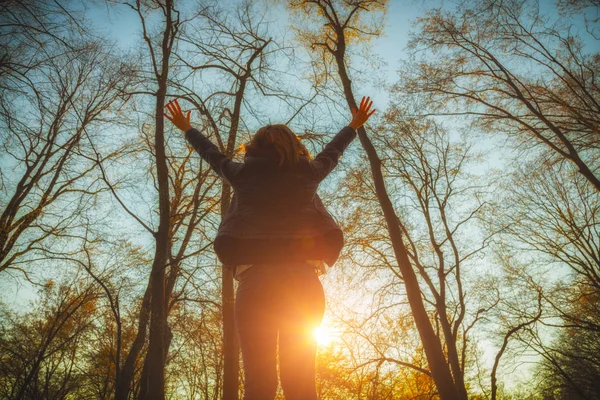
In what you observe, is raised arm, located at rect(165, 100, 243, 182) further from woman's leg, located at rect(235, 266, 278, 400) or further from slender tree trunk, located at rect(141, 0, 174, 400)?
slender tree trunk, located at rect(141, 0, 174, 400)

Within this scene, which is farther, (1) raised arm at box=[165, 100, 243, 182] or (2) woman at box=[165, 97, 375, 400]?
(1) raised arm at box=[165, 100, 243, 182]

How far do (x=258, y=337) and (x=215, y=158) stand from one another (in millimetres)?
1016

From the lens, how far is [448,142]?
1062 centimetres

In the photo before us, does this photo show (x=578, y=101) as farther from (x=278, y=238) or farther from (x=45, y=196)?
(x=45, y=196)

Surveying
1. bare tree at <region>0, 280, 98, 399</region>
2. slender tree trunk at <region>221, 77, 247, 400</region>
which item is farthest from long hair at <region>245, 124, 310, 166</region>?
slender tree trunk at <region>221, 77, 247, 400</region>

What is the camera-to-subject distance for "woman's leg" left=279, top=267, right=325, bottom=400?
132 cm

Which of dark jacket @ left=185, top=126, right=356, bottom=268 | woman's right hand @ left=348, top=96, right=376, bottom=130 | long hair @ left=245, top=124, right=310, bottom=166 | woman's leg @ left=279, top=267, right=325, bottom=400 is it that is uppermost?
woman's right hand @ left=348, top=96, right=376, bottom=130

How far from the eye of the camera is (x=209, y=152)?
6.08 ft

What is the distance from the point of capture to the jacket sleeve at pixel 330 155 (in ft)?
5.73

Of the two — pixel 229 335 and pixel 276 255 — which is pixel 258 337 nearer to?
pixel 276 255

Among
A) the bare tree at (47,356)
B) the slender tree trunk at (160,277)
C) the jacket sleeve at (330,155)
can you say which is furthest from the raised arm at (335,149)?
the slender tree trunk at (160,277)

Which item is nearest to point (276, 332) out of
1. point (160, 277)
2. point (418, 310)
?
point (160, 277)

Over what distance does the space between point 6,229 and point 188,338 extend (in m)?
6.14

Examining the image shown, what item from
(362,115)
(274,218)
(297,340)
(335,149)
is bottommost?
(297,340)
